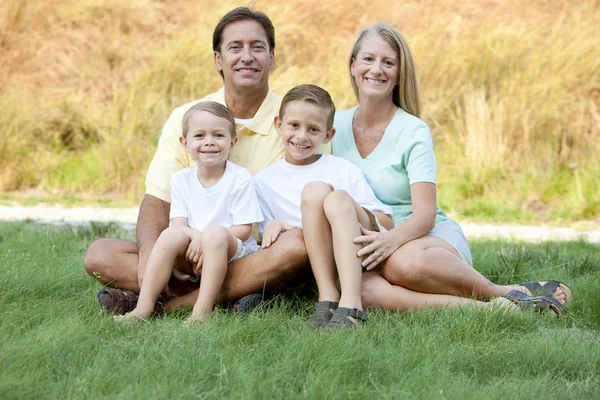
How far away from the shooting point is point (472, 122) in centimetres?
853

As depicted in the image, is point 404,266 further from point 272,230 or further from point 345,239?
point 272,230

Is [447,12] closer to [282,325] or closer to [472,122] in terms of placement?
[472,122]

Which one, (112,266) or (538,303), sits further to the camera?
(112,266)

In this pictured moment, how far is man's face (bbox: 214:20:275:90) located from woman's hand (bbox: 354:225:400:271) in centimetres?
97

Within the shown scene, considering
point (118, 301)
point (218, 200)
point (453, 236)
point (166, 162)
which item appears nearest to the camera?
point (118, 301)

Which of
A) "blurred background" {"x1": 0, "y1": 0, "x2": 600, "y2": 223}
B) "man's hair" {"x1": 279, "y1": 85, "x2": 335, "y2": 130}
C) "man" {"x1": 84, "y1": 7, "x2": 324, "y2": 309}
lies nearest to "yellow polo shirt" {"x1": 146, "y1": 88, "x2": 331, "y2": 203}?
"man" {"x1": 84, "y1": 7, "x2": 324, "y2": 309}

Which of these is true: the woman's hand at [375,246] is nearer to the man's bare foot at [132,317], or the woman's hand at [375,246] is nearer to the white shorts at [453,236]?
the white shorts at [453,236]

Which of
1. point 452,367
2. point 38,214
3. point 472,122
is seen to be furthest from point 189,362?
point 472,122

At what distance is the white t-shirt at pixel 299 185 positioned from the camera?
372 centimetres

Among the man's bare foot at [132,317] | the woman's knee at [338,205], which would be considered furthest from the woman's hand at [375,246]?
the man's bare foot at [132,317]

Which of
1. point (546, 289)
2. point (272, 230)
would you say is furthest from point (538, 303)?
point (272, 230)

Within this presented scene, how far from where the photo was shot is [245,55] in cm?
395

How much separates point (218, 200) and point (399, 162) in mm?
854

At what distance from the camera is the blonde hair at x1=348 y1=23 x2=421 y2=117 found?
392 centimetres
